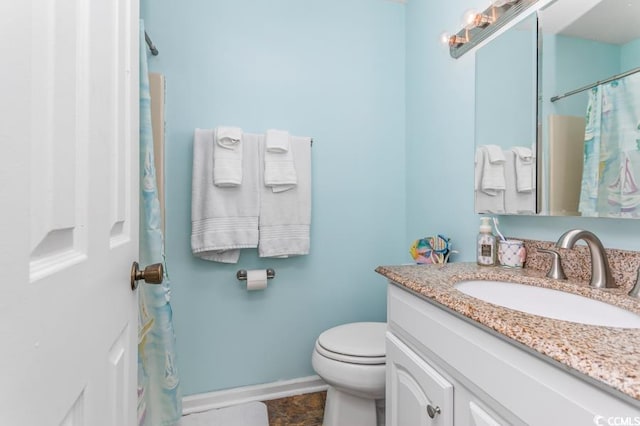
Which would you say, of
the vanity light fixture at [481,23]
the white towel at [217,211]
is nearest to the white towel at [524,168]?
the vanity light fixture at [481,23]

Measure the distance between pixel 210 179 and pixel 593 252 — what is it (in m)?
1.47

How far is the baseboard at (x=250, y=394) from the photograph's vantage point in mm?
1594

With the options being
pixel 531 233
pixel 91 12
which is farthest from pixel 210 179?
pixel 531 233

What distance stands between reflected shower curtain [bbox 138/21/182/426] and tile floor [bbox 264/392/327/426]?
0.59 m

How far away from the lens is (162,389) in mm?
1181

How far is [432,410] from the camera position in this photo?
778mm

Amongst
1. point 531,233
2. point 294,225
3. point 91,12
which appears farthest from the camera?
point 294,225

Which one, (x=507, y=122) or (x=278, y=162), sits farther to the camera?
(x=278, y=162)

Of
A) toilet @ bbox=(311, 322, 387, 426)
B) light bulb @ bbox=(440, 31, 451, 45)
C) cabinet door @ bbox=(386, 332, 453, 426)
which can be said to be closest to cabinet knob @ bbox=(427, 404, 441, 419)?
cabinet door @ bbox=(386, 332, 453, 426)

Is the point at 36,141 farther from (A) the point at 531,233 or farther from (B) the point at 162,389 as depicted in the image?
(A) the point at 531,233

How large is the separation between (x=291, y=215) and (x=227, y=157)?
1.41 ft

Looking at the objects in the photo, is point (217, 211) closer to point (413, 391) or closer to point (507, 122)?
point (413, 391)

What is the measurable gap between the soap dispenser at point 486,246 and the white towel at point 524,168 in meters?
0.18

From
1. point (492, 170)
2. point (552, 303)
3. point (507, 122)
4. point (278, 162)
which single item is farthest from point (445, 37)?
point (552, 303)
